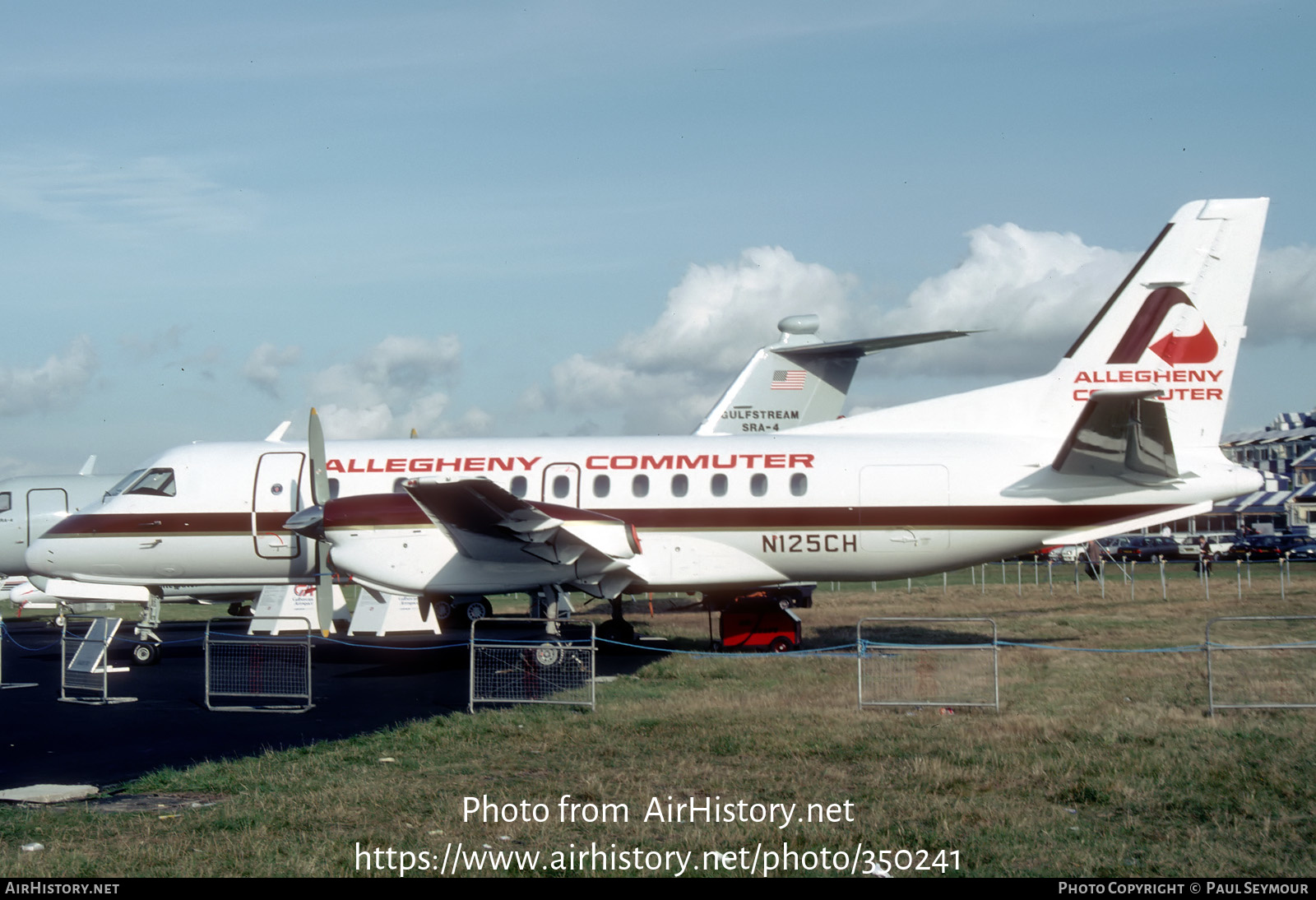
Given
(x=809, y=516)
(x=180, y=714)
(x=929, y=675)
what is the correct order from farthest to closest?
(x=809, y=516) → (x=929, y=675) → (x=180, y=714)

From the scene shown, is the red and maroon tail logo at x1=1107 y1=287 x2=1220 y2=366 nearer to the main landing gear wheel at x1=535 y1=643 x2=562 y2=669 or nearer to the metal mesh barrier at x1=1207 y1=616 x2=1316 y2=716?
the metal mesh barrier at x1=1207 y1=616 x2=1316 y2=716

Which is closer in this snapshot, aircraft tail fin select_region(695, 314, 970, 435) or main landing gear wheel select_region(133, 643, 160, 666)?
main landing gear wheel select_region(133, 643, 160, 666)

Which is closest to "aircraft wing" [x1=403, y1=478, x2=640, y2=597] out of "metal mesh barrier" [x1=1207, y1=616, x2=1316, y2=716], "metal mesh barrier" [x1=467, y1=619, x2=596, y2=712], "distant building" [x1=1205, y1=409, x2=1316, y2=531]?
"metal mesh barrier" [x1=467, y1=619, x2=596, y2=712]

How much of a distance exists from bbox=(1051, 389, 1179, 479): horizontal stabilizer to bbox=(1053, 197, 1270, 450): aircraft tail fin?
1.10 meters

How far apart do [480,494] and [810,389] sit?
1512 centimetres

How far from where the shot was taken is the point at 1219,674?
15438 mm

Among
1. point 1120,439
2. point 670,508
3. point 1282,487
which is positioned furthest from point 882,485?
point 1282,487

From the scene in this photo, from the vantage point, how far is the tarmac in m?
11.2

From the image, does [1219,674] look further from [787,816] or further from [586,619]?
[586,619]

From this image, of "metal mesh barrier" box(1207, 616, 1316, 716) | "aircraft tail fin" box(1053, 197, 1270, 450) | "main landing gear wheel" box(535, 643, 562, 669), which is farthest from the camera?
"aircraft tail fin" box(1053, 197, 1270, 450)

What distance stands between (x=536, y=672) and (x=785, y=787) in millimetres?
7523

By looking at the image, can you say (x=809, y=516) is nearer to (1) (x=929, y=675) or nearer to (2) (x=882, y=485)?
(2) (x=882, y=485)

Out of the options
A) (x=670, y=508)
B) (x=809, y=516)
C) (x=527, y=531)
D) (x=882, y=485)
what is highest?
(x=882, y=485)

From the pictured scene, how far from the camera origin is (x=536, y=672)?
1638 cm
